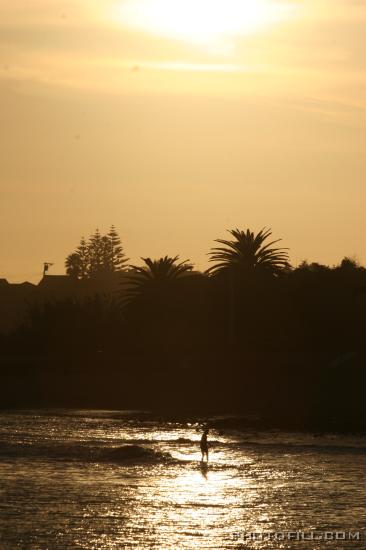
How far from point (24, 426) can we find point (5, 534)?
1321 inches

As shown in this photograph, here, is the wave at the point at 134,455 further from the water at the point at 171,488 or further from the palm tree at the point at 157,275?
the palm tree at the point at 157,275

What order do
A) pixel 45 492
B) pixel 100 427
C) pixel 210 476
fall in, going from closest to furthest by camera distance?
pixel 45 492 < pixel 210 476 < pixel 100 427

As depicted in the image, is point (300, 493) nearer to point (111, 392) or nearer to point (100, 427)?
point (100, 427)

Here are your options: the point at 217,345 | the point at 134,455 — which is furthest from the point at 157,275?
the point at 134,455

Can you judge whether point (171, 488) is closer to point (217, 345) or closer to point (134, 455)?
point (134, 455)

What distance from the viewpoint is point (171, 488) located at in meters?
42.6

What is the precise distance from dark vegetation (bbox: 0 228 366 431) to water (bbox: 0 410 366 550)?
23.5 m

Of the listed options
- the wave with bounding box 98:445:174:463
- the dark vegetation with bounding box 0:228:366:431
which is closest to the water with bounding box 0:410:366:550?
the wave with bounding box 98:445:174:463

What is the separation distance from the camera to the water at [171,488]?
33875 millimetres

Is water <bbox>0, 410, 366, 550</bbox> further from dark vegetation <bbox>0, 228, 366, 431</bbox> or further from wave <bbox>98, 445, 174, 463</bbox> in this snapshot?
dark vegetation <bbox>0, 228, 366, 431</bbox>

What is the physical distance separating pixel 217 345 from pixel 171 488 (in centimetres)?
5404

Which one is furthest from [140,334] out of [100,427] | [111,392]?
[100,427]

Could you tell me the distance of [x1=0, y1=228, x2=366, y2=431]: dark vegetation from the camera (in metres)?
87.6

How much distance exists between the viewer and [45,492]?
40.7 meters
